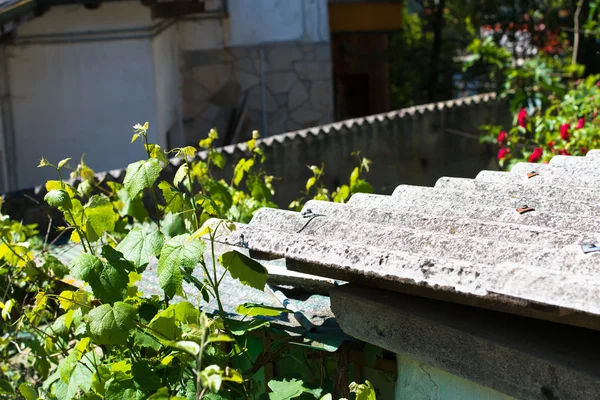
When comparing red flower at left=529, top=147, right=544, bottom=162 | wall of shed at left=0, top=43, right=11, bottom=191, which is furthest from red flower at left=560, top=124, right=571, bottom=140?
wall of shed at left=0, top=43, right=11, bottom=191

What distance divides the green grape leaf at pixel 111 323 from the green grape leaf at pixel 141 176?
369 millimetres

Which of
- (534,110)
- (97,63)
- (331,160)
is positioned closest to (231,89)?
(97,63)

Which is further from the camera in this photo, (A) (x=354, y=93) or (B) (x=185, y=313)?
(A) (x=354, y=93)

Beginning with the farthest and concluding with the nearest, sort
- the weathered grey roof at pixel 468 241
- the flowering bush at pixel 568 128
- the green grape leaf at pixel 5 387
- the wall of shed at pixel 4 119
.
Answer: the wall of shed at pixel 4 119, the flowering bush at pixel 568 128, the green grape leaf at pixel 5 387, the weathered grey roof at pixel 468 241

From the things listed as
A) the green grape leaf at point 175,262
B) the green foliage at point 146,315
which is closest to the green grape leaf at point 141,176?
the green foliage at point 146,315

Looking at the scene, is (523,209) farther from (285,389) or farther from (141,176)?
(141,176)

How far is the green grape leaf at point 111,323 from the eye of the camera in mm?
2322

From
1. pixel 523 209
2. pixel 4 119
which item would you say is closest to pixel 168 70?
pixel 4 119

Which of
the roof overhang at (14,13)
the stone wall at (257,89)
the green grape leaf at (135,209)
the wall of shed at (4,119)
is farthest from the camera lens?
the stone wall at (257,89)

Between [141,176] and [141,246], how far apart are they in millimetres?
210

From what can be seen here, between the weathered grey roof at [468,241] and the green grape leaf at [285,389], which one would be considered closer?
the weathered grey roof at [468,241]

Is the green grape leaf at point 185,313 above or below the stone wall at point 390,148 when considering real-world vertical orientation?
above

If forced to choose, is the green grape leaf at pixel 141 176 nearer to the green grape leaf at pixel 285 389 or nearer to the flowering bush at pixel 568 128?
the green grape leaf at pixel 285 389

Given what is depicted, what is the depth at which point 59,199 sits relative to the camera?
253 centimetres
